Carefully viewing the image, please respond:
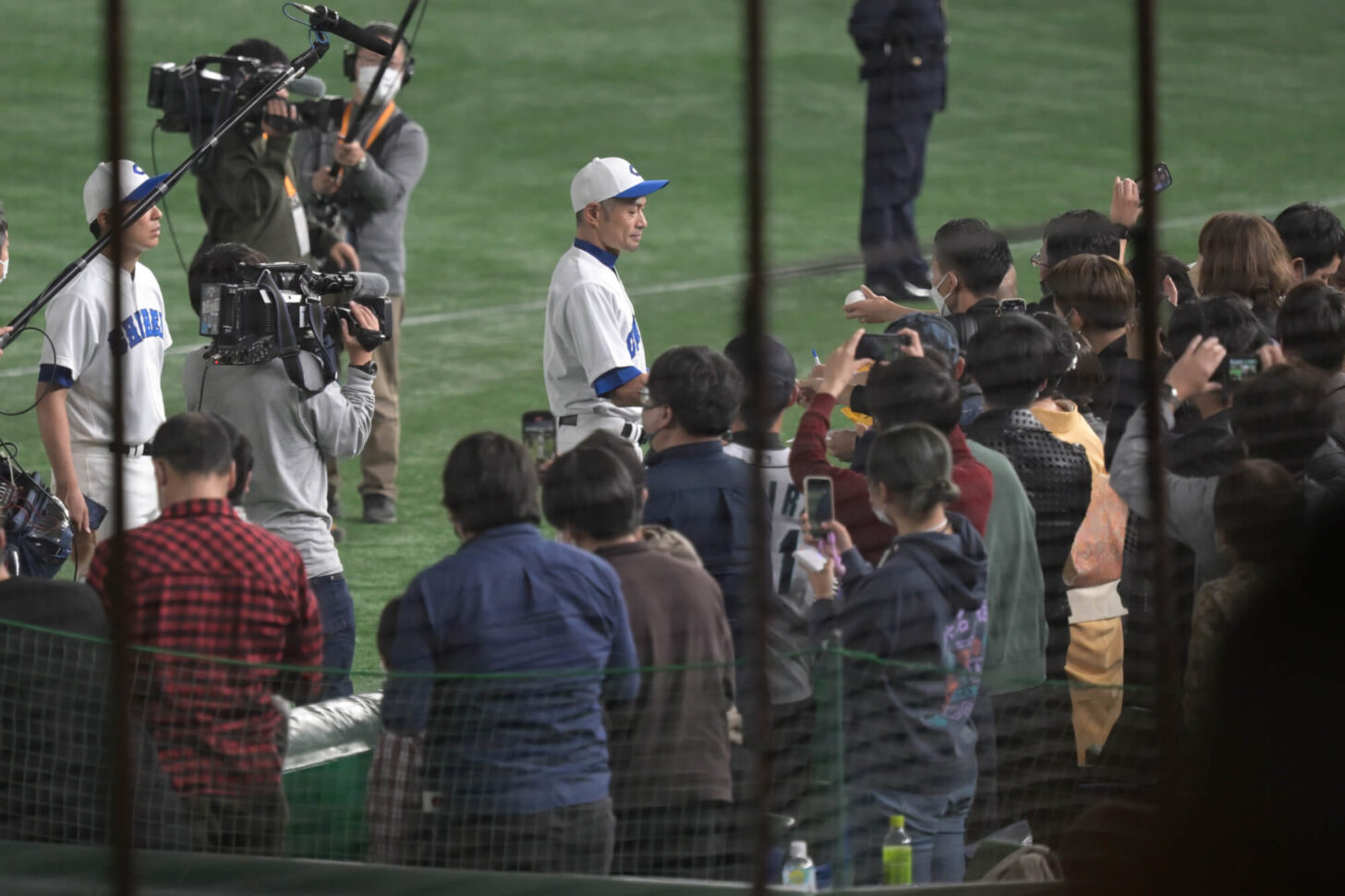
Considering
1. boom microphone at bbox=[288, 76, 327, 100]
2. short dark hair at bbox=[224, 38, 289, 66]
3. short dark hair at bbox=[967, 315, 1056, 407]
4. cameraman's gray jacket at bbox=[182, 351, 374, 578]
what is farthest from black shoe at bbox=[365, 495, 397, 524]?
short dark hair at bbox=[967, 315, 1056, 407]

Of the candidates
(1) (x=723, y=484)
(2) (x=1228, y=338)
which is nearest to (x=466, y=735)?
(1) (x=723, y=484)

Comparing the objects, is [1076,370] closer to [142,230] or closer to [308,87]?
[142,230]

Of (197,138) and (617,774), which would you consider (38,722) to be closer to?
(617,774)

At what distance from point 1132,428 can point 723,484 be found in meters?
0.69

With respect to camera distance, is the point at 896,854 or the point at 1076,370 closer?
the point at 896,854

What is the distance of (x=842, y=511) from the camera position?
11.4ft

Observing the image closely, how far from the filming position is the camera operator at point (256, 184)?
588cm

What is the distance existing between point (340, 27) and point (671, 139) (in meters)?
7.85

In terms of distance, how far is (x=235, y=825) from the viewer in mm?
2781

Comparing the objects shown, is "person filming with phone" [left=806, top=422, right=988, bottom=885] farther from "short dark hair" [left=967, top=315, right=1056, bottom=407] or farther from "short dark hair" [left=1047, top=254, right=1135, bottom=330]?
"short dark hair" [left=1047, top=254, right=1135, bottom=330]

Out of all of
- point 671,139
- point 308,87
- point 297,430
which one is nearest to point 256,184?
point 308,87

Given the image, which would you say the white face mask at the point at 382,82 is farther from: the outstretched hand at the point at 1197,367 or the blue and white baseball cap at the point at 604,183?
the outstretched hand at the point at 1197,367

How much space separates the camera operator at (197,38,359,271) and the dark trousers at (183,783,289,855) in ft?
10.9

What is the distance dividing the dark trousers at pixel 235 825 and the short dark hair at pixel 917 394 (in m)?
1.21
